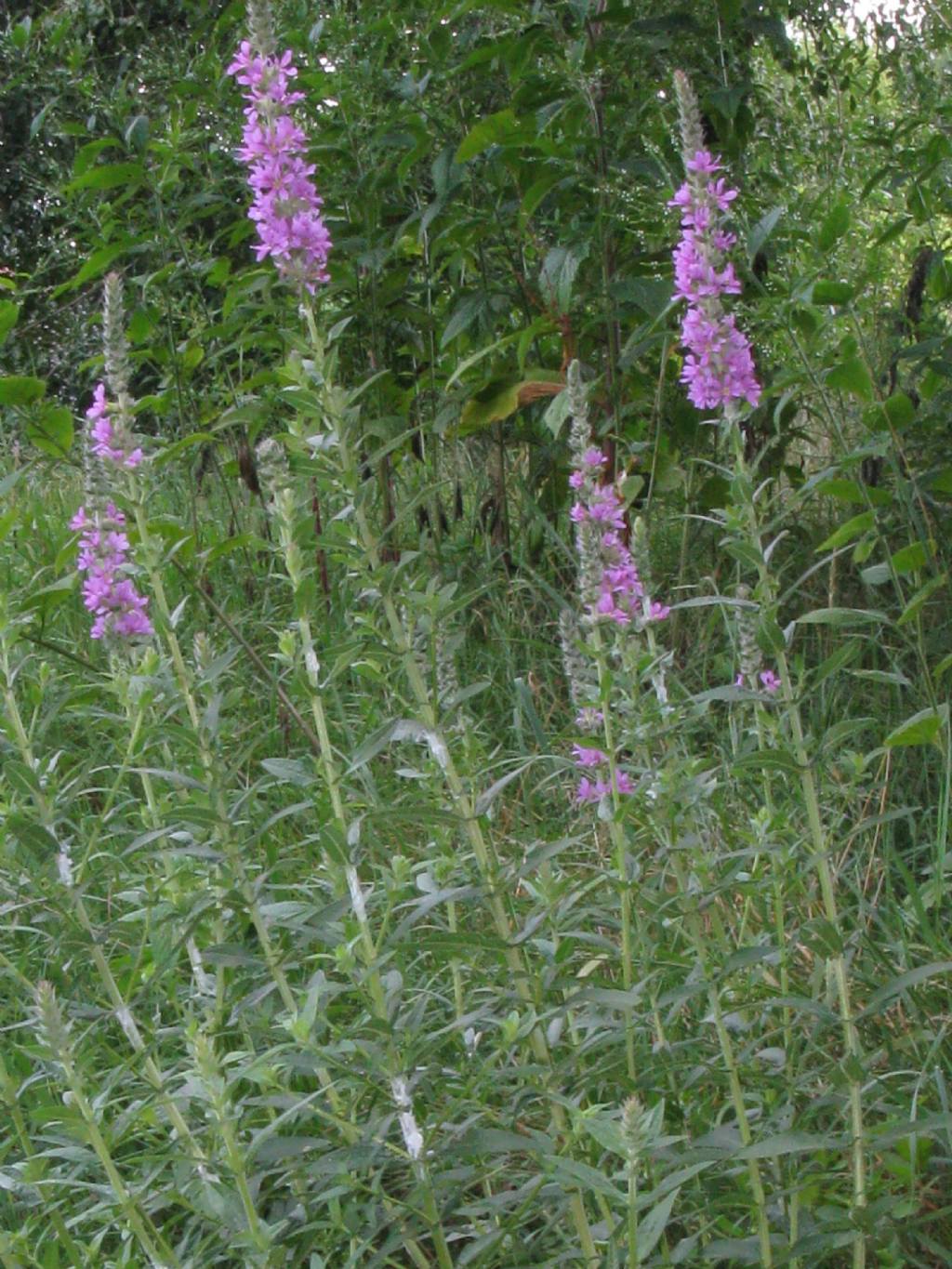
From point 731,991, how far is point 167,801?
81cm

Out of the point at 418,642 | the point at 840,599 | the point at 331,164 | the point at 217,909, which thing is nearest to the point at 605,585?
the point at 418,642

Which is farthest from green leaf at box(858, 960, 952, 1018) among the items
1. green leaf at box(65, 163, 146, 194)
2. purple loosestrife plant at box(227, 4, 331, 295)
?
green leaf at box(65, 163, 146, 194)

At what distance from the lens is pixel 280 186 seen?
5.54ft

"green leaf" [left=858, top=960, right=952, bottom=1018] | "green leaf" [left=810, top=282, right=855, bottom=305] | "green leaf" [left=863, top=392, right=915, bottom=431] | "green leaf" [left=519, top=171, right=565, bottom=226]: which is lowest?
"green leaf" [left=858, top=960, right=952, bottom=1018]

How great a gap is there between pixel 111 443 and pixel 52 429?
37.6 inches

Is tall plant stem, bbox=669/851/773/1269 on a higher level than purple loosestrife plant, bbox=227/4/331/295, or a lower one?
lower

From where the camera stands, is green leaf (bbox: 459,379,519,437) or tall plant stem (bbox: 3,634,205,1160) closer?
tall plant stem (bbox: 3,634,205,1160)

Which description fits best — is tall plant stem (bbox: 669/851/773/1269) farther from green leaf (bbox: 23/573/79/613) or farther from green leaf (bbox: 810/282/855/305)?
green leaf (bbox: 810/282/855/305)

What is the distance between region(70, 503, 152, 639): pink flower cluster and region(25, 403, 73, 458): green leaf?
0.71m

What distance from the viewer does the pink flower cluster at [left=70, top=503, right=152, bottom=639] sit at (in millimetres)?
2027

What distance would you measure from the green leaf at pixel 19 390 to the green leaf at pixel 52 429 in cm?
8

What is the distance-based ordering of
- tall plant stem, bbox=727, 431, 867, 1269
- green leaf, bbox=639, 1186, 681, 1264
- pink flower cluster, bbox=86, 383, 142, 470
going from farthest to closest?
pink flower cluster, bbox=86, 383, 142, 470 < tall plant stem, bbox=727, 431, 867, 1269 < green leaf, bbox=639, 1186, 681, 1264

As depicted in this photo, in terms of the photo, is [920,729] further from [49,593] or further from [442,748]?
[49,593]

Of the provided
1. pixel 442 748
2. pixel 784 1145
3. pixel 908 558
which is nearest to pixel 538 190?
pixel 908 558
